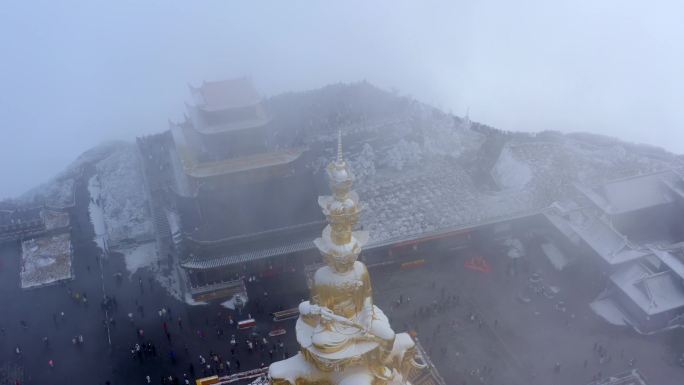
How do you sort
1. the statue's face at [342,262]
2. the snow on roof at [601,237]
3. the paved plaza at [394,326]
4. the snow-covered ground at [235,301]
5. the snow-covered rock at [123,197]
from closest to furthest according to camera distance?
the statue's face at [342,262]
the paved plaza at [394,326]
the snow on roof at [601,237]
the snow-covered ground at [235,301]
the snow-covered rock at [123,197]

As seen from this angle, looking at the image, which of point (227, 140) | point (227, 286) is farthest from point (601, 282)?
point (227, 140)

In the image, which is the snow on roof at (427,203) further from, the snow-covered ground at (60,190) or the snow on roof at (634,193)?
the snow-covered ground at (60,190)

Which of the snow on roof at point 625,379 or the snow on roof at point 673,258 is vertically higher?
the snow on roof at point 673,258

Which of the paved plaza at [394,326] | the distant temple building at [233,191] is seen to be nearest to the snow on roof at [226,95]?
the distant temple building at [233,191]

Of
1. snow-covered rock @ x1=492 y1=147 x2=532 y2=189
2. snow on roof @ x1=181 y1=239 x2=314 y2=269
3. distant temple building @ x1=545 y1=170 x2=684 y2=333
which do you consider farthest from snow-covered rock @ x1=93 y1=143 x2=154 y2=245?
distant temple building @ x1=545 y1=170 x2=684 y2=333

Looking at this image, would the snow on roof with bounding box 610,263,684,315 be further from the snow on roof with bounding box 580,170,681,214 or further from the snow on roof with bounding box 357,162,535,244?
the snow on roof with bounding box 357,162,535,244

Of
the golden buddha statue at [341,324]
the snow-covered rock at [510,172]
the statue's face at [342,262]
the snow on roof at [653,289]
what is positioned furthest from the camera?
the snow-covered rock at [510,172]

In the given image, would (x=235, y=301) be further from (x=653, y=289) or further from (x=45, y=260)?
(x=653, y=289)
